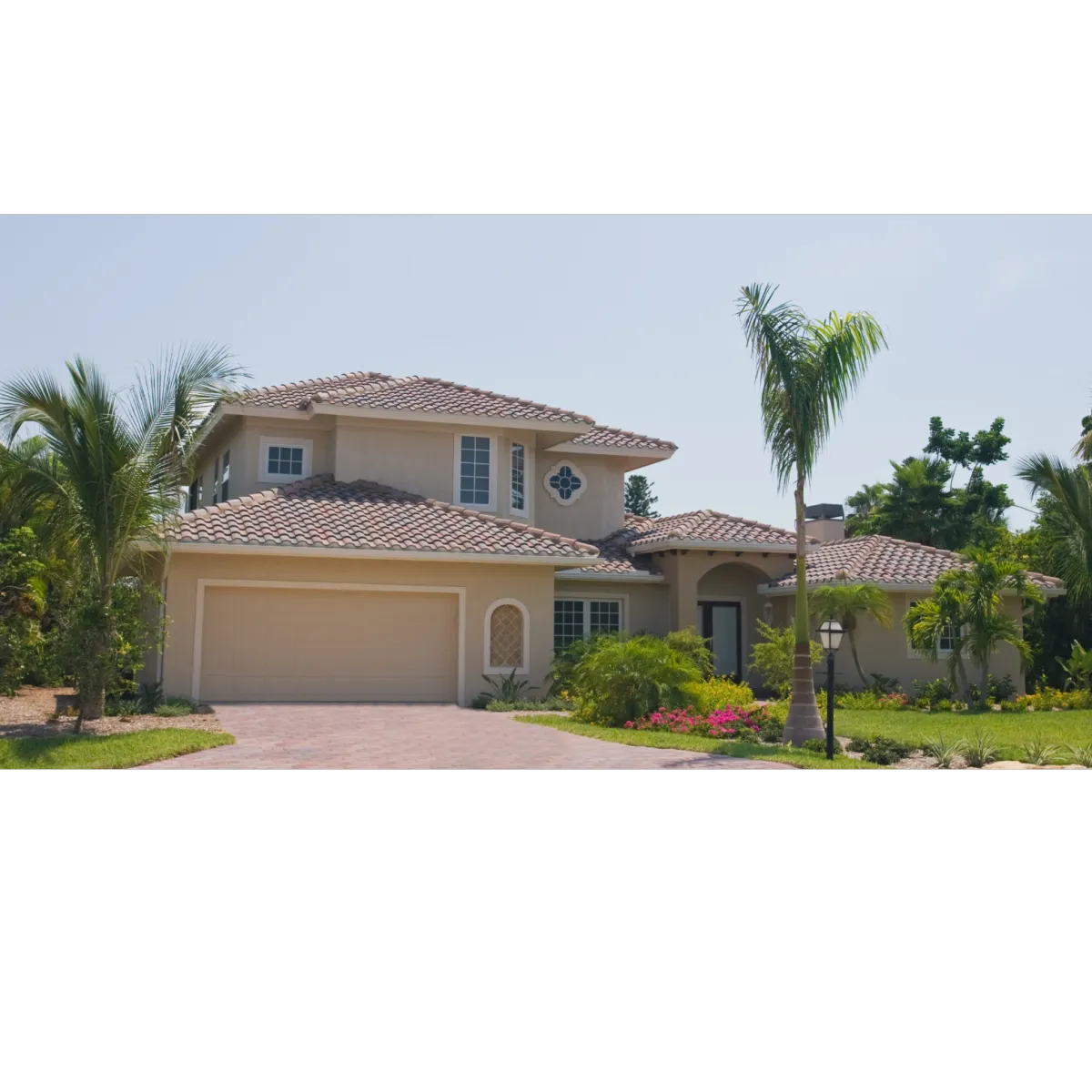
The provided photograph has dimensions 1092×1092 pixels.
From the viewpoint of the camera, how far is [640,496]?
1793 inches

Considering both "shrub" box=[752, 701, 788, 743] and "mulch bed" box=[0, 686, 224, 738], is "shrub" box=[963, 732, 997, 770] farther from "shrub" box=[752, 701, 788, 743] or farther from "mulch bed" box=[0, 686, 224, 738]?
"mulch bed" box=[0, 686, 224, 738]

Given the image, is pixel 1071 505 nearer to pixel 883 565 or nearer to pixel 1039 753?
pixel 883 565

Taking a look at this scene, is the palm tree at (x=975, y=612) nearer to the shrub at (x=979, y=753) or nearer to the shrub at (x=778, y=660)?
the shrub at (x=778, y=660)

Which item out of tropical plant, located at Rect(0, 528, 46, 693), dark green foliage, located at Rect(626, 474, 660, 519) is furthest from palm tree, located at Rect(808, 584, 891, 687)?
dark green foliage, located at Rect(626, 474, 660, 519)

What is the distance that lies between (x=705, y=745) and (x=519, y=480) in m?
9.78

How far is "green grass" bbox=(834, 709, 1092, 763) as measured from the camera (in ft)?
44.7

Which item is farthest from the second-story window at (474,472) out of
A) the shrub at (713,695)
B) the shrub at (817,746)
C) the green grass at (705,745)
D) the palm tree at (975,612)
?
the shrub at (817,746)

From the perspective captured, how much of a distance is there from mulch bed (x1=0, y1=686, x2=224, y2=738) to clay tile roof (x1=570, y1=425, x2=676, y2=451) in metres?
10.5

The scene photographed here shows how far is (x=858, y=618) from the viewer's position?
2139 centimetres

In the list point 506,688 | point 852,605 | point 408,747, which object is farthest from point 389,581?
point 852,605

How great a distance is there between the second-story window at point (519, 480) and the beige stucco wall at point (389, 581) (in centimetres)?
312

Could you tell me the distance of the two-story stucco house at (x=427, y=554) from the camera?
675 inches

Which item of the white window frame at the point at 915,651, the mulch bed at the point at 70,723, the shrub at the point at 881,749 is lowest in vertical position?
the shrub at the point at 881,749
